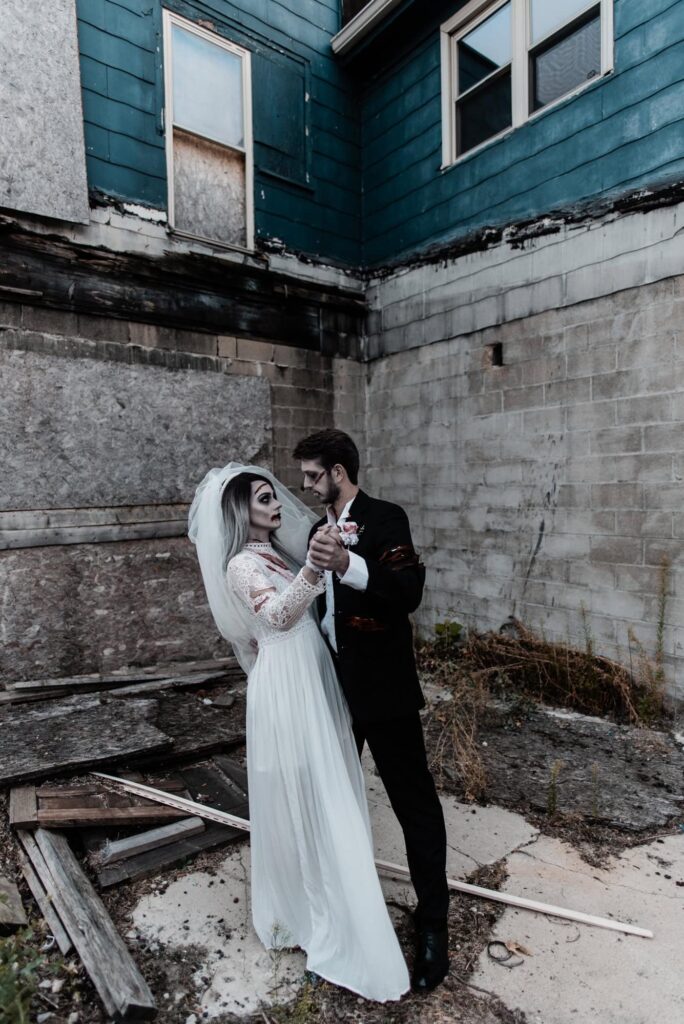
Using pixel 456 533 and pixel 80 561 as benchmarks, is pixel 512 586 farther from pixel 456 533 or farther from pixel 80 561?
pixel 80 561

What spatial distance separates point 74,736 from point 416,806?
8.31 feet

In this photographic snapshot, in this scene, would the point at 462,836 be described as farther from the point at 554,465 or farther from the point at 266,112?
the point at 266,112

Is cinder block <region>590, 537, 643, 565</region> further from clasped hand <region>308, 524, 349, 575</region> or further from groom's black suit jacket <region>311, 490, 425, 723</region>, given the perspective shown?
clasped hand <region>308, 524, 349, 575</region>

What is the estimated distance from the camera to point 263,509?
255 centimetres

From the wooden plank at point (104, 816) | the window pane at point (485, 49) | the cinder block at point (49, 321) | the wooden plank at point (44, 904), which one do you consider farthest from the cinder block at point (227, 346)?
the wooden plank at point (44, 904)

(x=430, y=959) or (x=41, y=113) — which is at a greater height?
(x=41, y=113)

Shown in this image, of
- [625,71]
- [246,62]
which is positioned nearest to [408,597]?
[625,71]

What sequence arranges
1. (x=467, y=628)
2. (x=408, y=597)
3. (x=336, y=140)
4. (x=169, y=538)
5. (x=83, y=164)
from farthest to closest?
(x=336, y=140) < (x=467, y=628) < (x=169, y=538) < (x=83, y=164) < (x=408, y=597)

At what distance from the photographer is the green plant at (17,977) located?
1.90m

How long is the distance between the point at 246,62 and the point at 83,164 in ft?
7.29

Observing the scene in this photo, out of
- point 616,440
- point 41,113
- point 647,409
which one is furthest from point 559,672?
point 41,113

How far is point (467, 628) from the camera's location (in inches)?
238

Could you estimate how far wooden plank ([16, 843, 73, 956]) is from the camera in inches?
96.4

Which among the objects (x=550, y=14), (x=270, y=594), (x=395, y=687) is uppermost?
(x=550, y=14)
